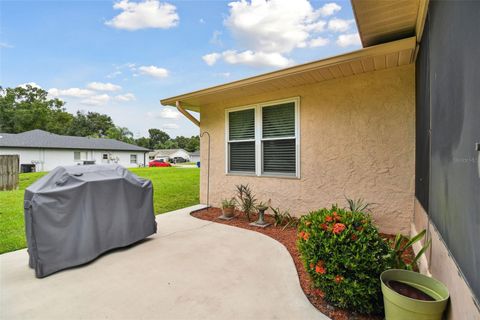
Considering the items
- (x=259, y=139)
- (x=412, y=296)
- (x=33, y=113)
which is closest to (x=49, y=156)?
(x=33, y=113)

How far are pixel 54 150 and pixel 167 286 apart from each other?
1086 inches

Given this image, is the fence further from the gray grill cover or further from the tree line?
the tree line

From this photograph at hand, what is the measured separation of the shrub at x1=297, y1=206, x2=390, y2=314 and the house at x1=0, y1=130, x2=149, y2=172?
22399mm

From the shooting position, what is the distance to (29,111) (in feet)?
100.0

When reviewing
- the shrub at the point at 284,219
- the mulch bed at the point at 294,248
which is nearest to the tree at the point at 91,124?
the mulch bed at the point at 294,248

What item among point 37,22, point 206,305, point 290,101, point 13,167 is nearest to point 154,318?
point 206,305

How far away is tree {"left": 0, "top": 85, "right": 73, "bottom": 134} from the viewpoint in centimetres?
2978

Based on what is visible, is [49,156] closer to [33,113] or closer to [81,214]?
[33,113]

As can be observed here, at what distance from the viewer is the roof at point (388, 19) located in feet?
8.75

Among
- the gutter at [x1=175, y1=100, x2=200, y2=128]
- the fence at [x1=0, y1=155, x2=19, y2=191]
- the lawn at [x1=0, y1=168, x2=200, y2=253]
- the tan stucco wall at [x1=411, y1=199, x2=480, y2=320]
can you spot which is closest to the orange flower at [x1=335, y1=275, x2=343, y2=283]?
the tan stucco wall at [x1=411, y1=199, x2=480, y2=320]

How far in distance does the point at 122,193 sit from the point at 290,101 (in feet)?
11.8

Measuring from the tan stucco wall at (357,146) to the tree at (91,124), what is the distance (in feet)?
164

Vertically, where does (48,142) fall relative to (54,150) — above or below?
above

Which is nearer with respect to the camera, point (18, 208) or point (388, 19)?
point (388, 19)
